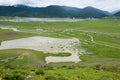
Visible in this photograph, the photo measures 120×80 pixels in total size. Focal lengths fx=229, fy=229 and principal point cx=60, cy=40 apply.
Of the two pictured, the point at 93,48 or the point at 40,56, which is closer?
the point at 40,56

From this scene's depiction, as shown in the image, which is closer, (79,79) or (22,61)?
(79,79)

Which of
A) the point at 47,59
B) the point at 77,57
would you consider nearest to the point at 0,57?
the point at 47,59

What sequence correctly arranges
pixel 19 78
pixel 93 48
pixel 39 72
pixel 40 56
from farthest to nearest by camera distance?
1. pixel 93 48
2. pixel 40 56
3. pixel 39 72
4. pixel 19 78

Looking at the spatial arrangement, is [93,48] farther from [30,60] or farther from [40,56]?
[30,60]

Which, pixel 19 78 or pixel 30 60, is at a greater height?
pixel 19 78

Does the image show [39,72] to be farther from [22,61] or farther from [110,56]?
[110,56]

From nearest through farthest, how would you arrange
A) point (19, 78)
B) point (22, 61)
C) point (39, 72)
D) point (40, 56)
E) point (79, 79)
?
point (19, 78), point (79, 79), point (39, 72), point (22, 61), point (40, 56)

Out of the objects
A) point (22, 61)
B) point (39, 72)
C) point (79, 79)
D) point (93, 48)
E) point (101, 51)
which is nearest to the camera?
point (79, 79)

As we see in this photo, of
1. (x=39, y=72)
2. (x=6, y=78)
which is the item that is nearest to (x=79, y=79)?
(x=39, y=72)

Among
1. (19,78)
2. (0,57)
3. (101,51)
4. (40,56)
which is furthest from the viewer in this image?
(101,51)
